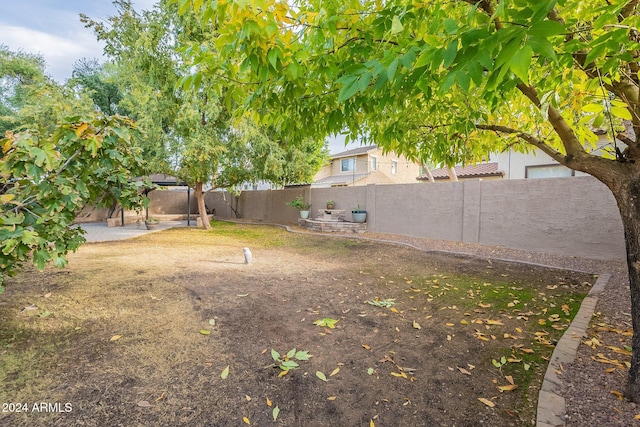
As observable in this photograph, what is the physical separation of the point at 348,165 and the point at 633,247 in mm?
22839

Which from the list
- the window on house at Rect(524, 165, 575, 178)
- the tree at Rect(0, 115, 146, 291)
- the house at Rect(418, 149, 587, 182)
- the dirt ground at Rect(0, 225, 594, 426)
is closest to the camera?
the dirt ground at Rect(0, 225, 594, 426)

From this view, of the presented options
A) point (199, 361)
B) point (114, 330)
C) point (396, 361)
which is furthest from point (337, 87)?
point (114, 330)

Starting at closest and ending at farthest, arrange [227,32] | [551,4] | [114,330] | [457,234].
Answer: [551,4] → [227,32] → [114,330] → [457,234]

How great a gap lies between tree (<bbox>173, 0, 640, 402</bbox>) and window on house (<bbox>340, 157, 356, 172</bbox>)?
2102 cm

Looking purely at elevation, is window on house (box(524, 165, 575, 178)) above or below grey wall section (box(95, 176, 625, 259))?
above

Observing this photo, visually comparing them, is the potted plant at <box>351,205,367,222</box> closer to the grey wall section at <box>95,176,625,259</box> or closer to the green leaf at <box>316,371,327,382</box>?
the grey wall section at <box>95,176,625,259</box>

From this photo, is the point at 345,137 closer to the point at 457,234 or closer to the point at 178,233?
the point at 457,234

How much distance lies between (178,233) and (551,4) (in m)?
12.1

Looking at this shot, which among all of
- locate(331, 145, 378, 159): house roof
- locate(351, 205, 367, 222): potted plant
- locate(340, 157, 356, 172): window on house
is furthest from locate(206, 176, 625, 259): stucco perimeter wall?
locate(340, 157, 356, 172): window on house

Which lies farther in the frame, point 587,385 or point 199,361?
point 199,361

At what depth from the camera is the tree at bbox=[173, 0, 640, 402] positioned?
1087 mm

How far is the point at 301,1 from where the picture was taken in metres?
2.69

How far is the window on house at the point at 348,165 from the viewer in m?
23.8

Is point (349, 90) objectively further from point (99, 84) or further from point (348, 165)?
point (348, 165)
